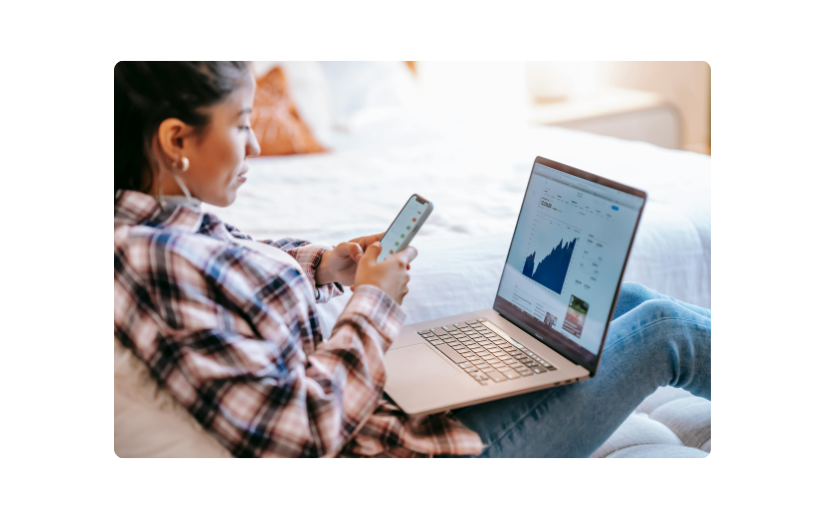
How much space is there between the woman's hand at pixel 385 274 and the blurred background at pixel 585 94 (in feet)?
6.54

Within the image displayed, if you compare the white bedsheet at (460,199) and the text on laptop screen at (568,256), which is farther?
the white bedsheet at (460,199)

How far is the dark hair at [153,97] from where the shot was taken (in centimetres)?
66

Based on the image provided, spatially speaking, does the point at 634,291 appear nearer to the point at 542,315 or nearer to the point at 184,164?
the point at 542,315

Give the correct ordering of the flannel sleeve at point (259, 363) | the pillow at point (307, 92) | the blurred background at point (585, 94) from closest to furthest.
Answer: the flannel sleeve at point (259, 363)
the pillow at point (307, 92)
the blurred background at point (585, 94)

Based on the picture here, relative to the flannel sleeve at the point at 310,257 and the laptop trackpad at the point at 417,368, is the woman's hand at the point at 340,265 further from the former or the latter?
the laptop trackpad at the point at 417,368

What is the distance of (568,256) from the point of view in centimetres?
83

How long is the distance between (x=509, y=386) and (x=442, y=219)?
2.24ft

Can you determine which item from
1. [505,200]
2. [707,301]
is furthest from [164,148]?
[707,301]

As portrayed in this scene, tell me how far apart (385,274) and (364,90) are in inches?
69.0

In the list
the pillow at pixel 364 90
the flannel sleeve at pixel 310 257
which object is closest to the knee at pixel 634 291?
the flannel sleeve at pixel 310 257

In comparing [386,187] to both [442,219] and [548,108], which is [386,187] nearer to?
[442,219]

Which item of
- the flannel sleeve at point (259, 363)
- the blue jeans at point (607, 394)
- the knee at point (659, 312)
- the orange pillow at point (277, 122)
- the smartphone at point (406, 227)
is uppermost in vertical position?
the orange pillow at point (277, 122)

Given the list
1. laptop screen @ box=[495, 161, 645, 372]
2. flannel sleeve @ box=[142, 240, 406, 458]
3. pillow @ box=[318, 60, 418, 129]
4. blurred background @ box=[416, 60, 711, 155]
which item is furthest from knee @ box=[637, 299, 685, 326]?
blurred background @ box=[416, 60, 711, 155]

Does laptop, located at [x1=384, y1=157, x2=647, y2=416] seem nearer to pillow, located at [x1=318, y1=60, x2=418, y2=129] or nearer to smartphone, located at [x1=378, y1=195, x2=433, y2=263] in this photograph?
smartphone, located at [x1=378, y1=195, x2=433, y2=263]
